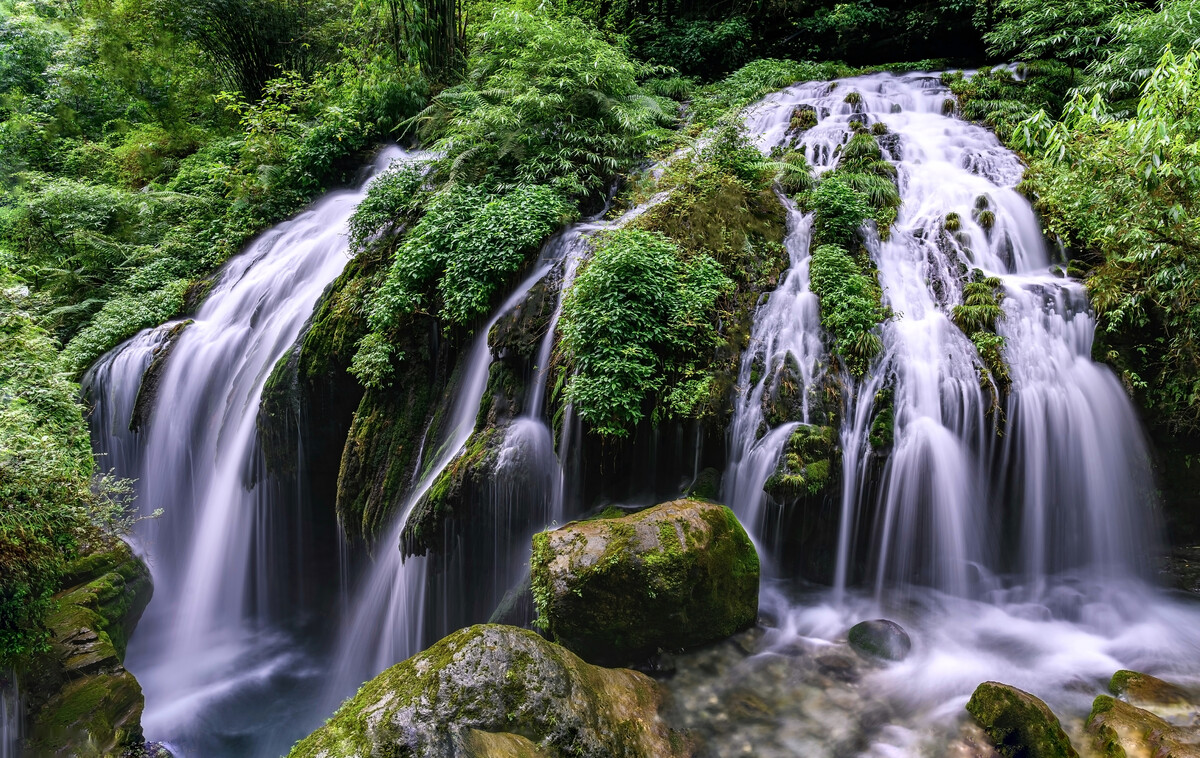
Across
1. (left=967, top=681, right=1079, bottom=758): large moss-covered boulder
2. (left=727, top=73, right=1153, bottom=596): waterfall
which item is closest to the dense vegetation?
(left=727, top=73, right=1153, bottom=596): waterfall

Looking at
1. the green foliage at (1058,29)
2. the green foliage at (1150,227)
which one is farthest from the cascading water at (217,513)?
the green foliage at (1058,29)

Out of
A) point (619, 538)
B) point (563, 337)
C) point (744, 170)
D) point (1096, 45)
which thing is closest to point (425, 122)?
point (744, 170)

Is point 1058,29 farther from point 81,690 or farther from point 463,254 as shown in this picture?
point 81,690

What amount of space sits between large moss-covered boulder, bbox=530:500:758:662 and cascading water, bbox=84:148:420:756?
3.77 meters

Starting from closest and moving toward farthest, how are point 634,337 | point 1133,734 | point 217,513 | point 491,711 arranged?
1. point 491,711
2. point 1133,734
3. point 634,337
4. point 217,513

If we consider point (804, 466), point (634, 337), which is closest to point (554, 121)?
point (634, 337)

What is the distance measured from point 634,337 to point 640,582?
235 cm

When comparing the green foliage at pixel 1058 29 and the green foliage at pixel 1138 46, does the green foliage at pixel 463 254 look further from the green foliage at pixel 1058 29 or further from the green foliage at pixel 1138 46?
the green foliage at pixel 1058 29

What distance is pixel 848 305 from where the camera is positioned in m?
6.01

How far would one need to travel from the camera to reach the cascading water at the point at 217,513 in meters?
6.39

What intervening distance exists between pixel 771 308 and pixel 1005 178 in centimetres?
469

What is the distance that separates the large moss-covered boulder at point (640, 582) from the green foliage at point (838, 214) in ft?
A: 13.6

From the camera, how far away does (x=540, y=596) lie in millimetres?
4281

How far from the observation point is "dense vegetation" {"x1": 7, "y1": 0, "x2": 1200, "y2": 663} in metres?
5.37
